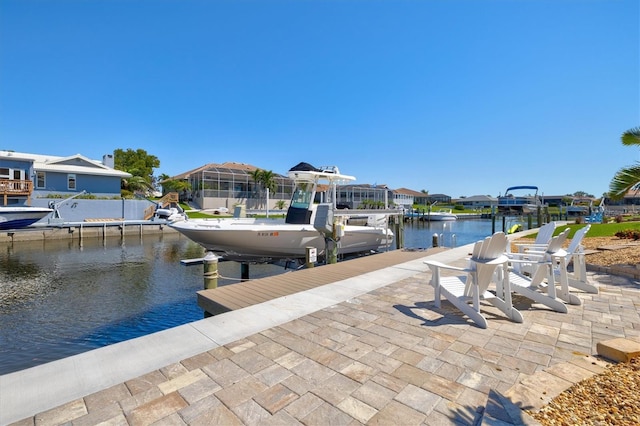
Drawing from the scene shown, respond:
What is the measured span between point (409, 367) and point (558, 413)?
3.57ft

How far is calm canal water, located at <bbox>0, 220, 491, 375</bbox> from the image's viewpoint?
6391mm

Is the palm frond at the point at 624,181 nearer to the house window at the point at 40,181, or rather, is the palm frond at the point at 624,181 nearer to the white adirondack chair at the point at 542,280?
the white adirondack chair at the point at 542,280

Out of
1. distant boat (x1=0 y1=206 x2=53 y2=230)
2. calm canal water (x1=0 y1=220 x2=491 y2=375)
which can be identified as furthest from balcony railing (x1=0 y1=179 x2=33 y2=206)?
calm canal water (x1=0 y1=220 x2=491 y2=375)

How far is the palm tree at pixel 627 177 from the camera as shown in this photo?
7301 mm

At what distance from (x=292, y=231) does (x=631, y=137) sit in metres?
9.43

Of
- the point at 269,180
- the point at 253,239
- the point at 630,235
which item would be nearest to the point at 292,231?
the point at 253,239

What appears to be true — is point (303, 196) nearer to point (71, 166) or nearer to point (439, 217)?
point (71, 166)

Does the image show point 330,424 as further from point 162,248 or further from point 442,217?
point 442,217

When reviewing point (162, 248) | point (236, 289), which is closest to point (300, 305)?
point (236, 289)

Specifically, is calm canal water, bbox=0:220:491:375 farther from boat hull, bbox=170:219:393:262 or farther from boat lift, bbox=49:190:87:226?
boat lift, bbox=49:190:87:226

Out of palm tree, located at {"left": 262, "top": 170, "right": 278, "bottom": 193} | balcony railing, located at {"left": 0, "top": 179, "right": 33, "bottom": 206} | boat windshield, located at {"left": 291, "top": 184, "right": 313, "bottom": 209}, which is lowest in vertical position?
boat windshield, located at {"left": 291, "top": 184, "right": 313, "bottom": 209}

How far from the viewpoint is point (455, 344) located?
10.7 feet

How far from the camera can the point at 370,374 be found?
2.69m

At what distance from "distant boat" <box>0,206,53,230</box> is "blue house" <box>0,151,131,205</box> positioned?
14.1 feet
